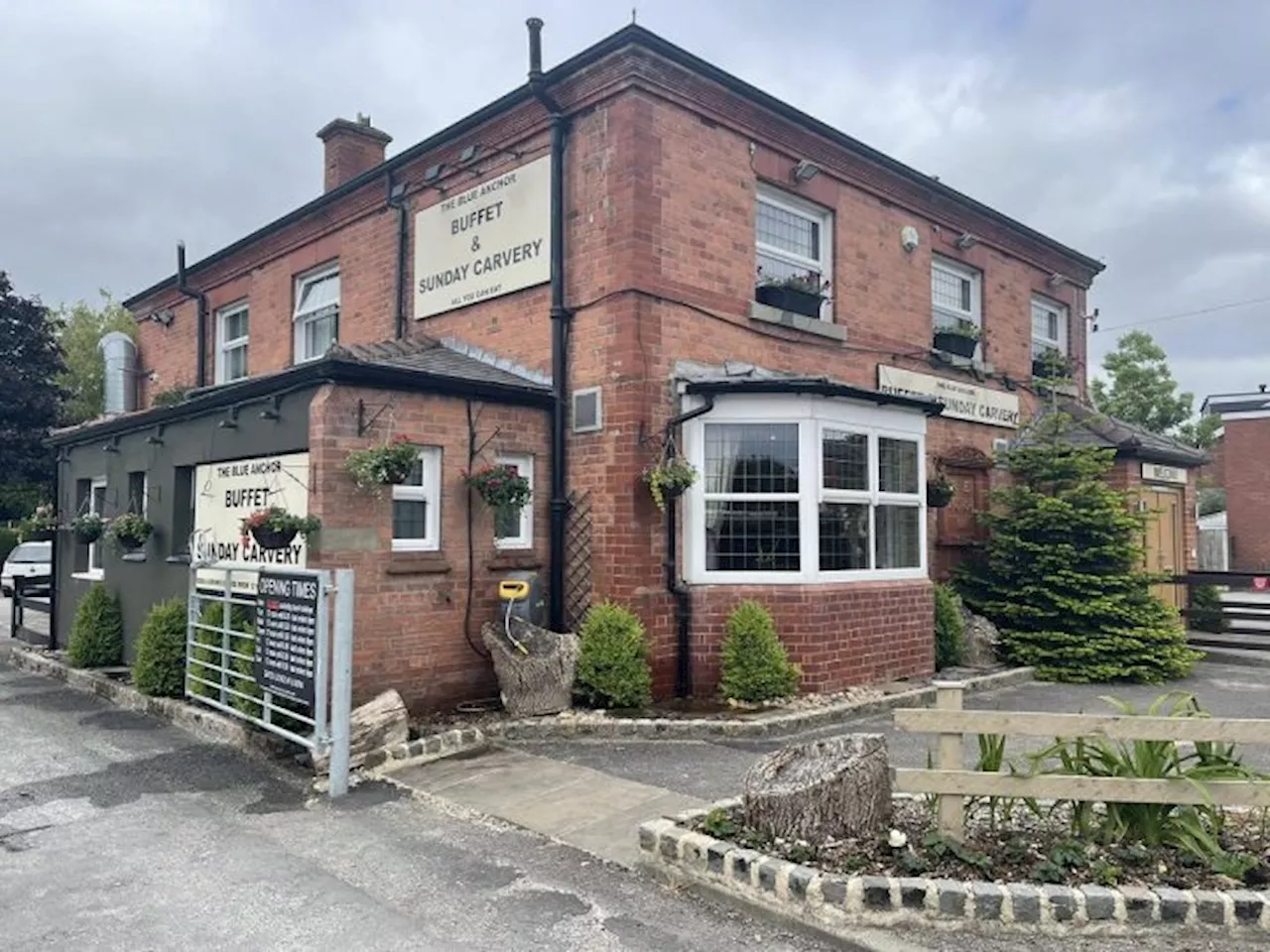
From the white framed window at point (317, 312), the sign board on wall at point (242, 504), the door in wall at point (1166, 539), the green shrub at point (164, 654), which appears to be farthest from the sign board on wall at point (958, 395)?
the green shrub at point (164, 654)

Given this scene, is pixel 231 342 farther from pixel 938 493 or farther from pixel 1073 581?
pixel 1073 581

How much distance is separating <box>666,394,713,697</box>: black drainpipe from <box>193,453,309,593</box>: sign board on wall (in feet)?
11.3

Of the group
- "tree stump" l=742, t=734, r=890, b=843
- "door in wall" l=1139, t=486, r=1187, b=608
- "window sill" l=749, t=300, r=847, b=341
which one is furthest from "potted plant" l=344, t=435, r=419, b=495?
"door in wall" l=1139, t=486, r=1187, b=608

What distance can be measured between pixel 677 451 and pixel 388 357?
3.11 metres

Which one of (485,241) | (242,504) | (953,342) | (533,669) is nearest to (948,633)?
(953,342)

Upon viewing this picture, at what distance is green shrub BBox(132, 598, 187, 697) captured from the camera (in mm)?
9297

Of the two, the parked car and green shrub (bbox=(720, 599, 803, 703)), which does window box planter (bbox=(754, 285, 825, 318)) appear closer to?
green shrub (bbox=(720, 599, 803, 703))

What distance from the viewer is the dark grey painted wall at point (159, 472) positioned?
28.5 ft

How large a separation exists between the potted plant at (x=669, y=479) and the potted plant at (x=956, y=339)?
19.3 ft

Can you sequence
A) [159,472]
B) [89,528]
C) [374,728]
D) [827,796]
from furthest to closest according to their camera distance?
[89,528], [159,472], [374,728], [827,796]

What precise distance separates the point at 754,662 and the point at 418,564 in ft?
10.6

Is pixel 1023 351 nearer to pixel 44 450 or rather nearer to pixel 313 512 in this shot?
pixel 313 512

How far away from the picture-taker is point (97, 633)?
435 inches

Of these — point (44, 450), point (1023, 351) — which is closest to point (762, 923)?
point (1023, 351)
